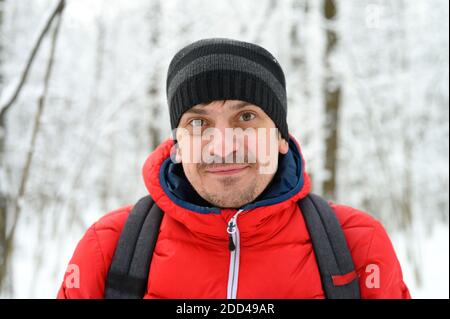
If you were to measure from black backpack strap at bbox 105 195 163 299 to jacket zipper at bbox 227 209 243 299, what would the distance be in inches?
12.3

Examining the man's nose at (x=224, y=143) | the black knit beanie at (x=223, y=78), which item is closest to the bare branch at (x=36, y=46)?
the black knit beanie at (x=223, y=78)

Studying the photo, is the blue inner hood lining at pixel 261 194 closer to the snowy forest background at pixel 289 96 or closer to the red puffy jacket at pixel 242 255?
the red puffy jacket at pixel 242 255

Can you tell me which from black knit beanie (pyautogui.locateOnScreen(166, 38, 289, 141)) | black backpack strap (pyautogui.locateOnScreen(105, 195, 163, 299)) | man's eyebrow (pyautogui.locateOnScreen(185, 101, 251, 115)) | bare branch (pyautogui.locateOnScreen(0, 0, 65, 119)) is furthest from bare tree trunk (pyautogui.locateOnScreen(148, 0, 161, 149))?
black backpack strap (pyautogui.locateOnScreen(105, 195, 163, 299))

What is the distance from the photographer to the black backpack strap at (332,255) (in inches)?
58.2

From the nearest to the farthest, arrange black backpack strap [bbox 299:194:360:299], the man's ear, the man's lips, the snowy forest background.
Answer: black backpack strap [bbox 299:194:360:299]
the man's lips
the man's ear
the snowy forest background

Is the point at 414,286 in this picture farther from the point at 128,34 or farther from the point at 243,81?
the point at 128,34

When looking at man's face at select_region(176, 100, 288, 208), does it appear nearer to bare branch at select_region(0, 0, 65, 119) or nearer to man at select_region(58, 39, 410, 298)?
man at select_region(58, 39, 410, 298)

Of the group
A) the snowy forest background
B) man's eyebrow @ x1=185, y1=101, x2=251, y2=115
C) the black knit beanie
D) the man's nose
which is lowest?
the man's nose

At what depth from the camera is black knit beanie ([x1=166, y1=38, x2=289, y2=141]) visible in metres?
1.65

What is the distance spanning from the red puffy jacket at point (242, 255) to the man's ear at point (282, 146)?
224 millimetres

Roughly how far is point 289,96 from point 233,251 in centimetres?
862

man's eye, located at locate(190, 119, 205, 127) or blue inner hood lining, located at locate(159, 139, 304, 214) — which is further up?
man's eye, located at locate(190, 119, 205, 127)

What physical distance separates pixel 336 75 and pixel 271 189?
5.03 m

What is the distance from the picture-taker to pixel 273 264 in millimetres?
1546
